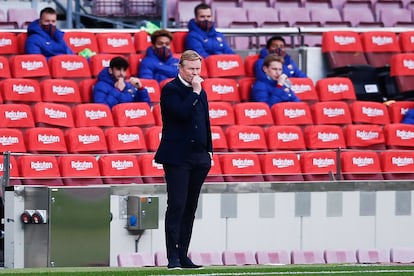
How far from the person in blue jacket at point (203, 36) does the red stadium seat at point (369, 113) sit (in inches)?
75.9

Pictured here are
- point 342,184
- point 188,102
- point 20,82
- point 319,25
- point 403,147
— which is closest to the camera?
point 188,102

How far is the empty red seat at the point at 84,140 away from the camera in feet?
49.5

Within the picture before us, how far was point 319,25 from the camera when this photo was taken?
Answer: 22266 mm

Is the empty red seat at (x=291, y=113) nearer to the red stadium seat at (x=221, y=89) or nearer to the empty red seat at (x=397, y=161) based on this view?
the red stadium seat at (x=221, y=89)

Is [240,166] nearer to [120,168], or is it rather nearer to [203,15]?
[120,168]

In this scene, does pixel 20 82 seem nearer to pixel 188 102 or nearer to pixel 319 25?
pixel 188 102

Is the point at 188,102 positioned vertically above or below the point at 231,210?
above

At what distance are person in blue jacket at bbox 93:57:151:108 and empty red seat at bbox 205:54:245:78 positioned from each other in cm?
145

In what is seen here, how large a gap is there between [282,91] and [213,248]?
11.5 feet

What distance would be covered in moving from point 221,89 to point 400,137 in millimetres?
2252

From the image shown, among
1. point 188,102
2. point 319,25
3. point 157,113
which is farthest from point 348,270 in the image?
point 319,25

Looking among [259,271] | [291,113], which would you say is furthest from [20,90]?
[259,271]

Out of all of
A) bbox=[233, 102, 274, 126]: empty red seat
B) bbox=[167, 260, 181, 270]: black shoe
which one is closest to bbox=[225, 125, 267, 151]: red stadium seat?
bbox=[233, 102, 274, 126]: empty red seat

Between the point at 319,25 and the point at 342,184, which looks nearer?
the point at 342,184
